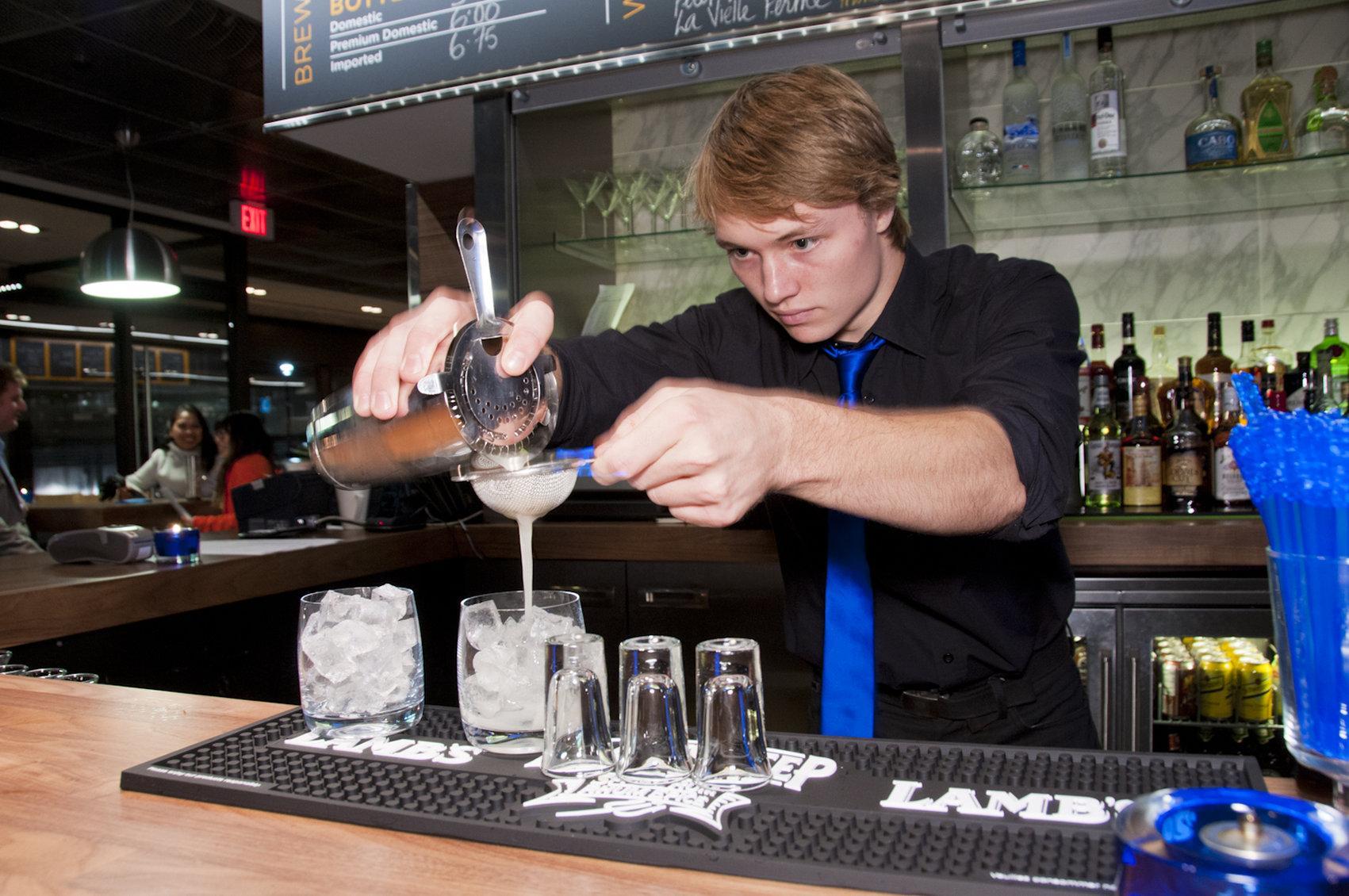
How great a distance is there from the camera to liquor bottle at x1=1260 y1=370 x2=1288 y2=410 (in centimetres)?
238

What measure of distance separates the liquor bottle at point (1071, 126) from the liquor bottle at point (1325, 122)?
0.46 meters

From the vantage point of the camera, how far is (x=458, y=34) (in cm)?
255

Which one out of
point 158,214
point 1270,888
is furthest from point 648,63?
point 158,214

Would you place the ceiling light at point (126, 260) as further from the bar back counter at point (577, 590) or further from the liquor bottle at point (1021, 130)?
the liquor bottle at point (1021, 130)

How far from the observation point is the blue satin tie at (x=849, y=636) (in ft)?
4.63

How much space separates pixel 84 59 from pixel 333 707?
440 centimetres

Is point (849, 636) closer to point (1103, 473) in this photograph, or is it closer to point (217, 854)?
point (217, 854)

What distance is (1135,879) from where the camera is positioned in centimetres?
50

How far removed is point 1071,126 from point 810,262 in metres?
1.43

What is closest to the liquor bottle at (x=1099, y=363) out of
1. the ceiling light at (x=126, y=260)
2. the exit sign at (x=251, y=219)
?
the ceiling light at (x=126, y=260)

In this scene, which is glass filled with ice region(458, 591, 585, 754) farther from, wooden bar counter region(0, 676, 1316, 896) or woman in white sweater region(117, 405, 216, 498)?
woman in white sweater region(117, 405, 216, 498)

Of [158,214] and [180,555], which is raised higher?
[158,214]

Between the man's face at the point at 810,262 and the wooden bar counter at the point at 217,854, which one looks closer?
the wooden bar counter at the point at 217,854

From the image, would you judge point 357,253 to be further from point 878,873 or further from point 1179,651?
point 878,873
